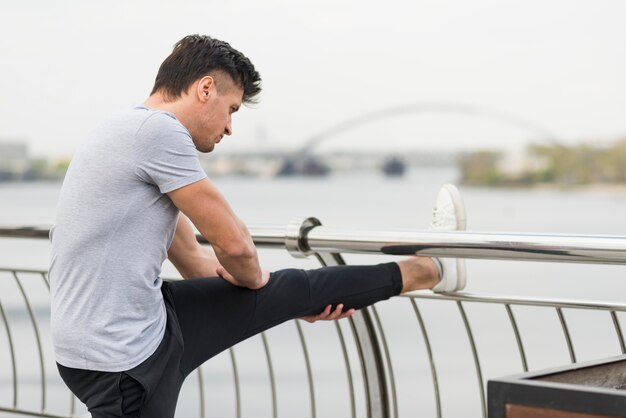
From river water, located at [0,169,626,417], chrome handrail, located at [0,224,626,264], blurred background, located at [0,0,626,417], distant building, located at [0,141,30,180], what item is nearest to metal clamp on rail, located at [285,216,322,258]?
chrome handrail, located at [0,224,626,264]

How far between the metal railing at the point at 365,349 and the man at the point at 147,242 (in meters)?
0.50

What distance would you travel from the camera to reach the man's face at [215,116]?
8.30ft

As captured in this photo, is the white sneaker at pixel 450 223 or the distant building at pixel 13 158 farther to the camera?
the distant building at pixel 13 158

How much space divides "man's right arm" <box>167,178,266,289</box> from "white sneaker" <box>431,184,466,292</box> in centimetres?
64

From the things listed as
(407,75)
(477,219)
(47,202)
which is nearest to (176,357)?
(477,219)

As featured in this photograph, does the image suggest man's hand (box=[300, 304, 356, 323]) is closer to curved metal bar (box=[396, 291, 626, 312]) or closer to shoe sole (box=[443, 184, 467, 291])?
curved metal bar (box=[396, 291, 626, 312])

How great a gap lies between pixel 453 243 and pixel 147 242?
862mm

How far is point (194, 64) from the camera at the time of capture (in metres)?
2.50

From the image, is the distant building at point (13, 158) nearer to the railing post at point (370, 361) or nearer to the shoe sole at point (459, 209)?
the railing post at point (370, 361)

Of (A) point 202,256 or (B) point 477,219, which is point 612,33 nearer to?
(B) point 477,219

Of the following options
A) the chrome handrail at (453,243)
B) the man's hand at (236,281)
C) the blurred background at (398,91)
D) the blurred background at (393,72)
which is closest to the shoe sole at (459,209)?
the chrome handrail at (453,243)

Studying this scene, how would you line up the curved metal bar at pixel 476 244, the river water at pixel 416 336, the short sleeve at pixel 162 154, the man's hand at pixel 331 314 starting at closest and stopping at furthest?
1. the short sleeve at pixel 162 154
2. the curved metal bar at pixel 476 244
3. the man's hand at pixel 331 314
4. the river water at pixel 416 336

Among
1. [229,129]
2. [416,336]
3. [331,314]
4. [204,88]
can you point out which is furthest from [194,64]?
[416,336]

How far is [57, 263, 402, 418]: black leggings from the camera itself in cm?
240
